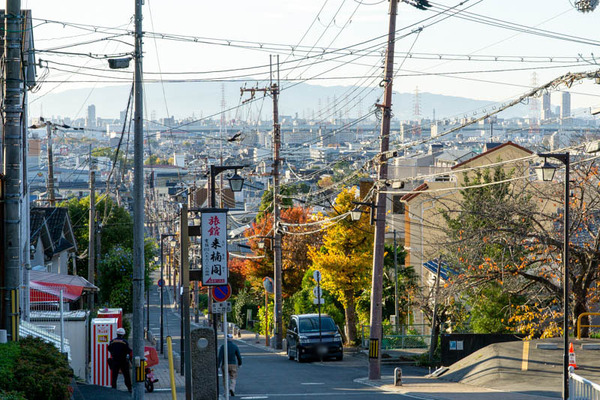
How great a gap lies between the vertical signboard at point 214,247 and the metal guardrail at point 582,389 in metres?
7.98

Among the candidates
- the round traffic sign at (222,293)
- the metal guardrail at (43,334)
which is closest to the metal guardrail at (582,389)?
the round traffic sign at (222,293)

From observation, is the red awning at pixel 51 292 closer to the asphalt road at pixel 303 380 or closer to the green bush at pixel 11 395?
the asphalt road at pixel 303 380

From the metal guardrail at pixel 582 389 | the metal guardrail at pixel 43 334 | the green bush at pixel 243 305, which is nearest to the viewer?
Answer: the metal guardrail at pixel 582 389

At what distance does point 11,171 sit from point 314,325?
2086 centimetres

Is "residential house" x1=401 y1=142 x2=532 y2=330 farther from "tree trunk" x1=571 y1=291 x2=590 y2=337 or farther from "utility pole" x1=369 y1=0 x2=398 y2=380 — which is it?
"utility pole" x1=369 y1=0 x2=398 y2=380

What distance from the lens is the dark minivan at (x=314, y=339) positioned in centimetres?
3403

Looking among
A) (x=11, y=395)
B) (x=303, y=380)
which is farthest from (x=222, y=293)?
(x=303, y=380)

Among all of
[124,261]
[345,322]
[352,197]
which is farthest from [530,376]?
[124,261]

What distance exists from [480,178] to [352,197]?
261 inches

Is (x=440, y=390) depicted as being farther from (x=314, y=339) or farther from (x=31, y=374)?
(x=31, y=374)

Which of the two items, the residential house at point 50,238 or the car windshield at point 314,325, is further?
the residential house at point 50,238

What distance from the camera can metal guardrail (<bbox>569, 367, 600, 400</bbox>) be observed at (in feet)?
56.4

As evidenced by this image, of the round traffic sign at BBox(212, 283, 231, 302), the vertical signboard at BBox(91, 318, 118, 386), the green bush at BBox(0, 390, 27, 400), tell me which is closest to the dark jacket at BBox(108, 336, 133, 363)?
the vertical signboard at BBox(91, 318, 118, 386)

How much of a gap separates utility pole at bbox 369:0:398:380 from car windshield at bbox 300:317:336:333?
7.86 m
